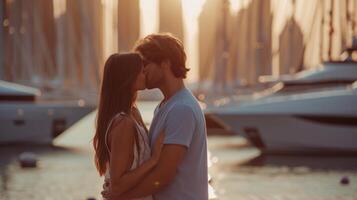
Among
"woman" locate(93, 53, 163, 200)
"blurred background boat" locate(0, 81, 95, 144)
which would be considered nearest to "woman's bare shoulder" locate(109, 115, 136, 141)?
"woman" locate(93, 53, 163, 200)

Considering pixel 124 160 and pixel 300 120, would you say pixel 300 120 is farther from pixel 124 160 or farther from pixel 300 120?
pixel 124 160

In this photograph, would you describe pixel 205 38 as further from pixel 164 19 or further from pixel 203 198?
pixel 203 198

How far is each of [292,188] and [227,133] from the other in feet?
85.9

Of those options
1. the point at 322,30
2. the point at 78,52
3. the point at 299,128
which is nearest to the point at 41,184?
the point at 299,128

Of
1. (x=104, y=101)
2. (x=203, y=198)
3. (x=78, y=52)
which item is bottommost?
(x=78, y=52)

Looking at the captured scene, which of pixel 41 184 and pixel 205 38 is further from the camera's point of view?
pixel 205 38

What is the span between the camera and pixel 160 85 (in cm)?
503

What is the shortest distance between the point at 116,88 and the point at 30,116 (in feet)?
125

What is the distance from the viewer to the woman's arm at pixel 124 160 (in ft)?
16.2

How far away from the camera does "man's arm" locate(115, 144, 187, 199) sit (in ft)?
16.0

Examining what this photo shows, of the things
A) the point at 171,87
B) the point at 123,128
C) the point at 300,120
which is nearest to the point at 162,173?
the point at 123,128

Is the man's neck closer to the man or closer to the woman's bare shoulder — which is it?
the man

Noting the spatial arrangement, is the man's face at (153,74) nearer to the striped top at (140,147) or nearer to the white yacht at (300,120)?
the striped top at (140,147)

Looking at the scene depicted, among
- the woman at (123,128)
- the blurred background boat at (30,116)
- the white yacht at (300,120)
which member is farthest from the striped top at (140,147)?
the blurred background boat at (30,116)
